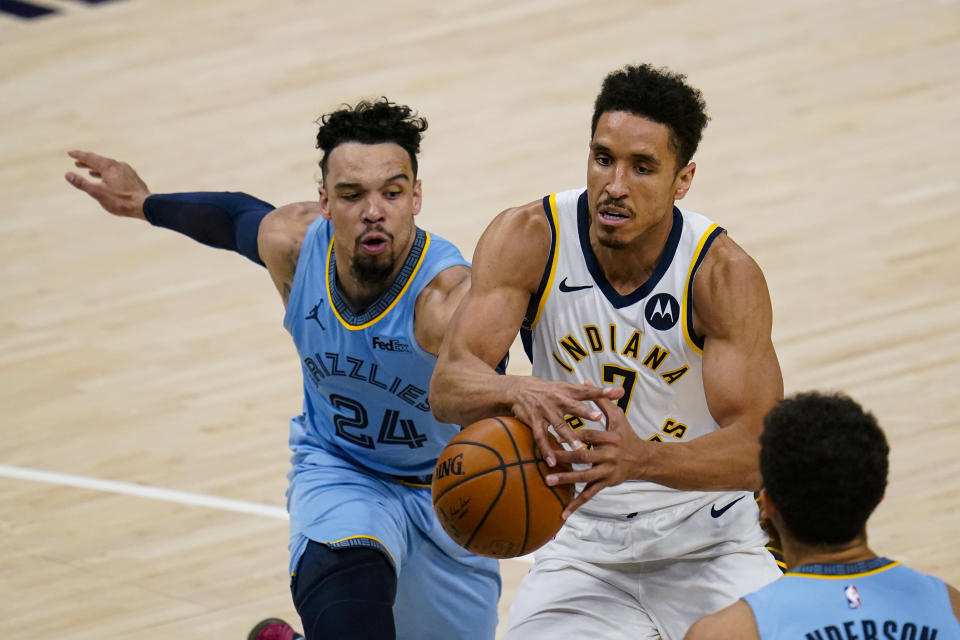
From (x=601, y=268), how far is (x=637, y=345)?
0.28 metres

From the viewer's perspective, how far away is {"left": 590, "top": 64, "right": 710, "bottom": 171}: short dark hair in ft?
15.7

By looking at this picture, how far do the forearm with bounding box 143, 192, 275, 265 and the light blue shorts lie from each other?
3.57 feet

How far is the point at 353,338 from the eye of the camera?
5559mm

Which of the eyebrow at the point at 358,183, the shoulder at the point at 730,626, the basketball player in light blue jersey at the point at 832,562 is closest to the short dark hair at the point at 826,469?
the basketball player in light blue jersey at the point at 832,562

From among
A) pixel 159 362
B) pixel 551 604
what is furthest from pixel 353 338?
pixel 159 362

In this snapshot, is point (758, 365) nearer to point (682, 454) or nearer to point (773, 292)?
point (682, 454)

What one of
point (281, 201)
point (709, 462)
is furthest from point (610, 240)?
point (281, 201)

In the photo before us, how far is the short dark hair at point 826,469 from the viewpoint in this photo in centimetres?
349

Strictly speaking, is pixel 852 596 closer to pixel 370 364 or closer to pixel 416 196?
pixel 370 364

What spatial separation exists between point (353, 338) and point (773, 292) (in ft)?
13.9

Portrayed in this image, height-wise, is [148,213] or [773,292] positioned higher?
[148,213]

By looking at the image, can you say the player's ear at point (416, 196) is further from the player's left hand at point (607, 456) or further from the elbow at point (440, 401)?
the player's left hand at point (607, 456)

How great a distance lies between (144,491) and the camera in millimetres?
7863

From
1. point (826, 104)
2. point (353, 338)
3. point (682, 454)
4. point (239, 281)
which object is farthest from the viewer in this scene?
point (826, 104)
